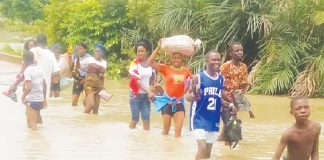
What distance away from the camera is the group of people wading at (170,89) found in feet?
30.2

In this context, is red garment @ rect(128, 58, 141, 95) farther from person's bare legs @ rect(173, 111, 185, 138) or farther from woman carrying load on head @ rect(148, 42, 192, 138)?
person's bare legs @ rect(173, 111, 185, 138)

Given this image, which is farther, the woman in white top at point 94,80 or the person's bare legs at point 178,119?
the woman in white top at point 94,80

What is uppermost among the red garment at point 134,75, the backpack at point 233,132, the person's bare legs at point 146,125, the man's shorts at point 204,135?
the red garment at point 134,75

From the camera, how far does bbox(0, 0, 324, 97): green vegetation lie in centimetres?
1869

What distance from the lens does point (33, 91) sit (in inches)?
484

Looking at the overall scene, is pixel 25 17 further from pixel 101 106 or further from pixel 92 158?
pixel 92 158

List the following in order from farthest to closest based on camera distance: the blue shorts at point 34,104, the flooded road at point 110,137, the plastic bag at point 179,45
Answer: the blue shorts at point 34,104 < the plastic bag at point 179,45 < the flooded road at point 110,137

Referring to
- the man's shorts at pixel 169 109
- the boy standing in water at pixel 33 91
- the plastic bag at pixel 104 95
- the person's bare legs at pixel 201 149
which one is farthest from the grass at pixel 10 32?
the person's bare legs at pixel 201 149

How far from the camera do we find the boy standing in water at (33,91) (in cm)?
1221

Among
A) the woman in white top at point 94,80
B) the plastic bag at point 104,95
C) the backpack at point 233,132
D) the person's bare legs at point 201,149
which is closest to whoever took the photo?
the person's bare legs at point 201,149

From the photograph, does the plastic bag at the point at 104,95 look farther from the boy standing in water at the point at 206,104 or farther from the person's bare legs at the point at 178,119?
the boy standing in water at the point at 206,104

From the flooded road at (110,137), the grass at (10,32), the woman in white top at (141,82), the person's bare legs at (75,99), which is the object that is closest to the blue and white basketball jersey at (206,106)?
the flooded road at (110,137)

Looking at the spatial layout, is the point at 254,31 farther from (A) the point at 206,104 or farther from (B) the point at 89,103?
(A) the point at 206,104

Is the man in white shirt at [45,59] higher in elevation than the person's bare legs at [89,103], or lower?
Result: higher
